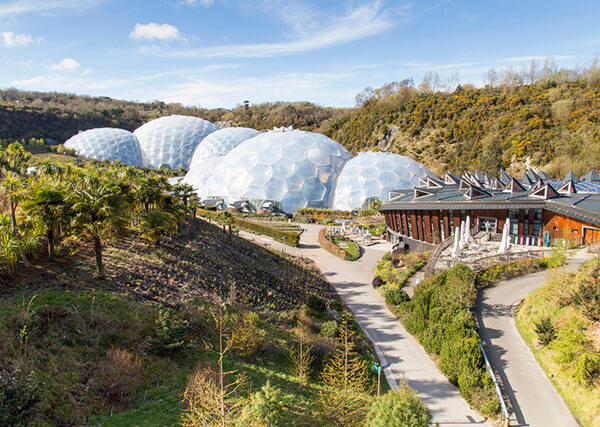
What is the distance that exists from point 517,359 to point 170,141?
69.2 m

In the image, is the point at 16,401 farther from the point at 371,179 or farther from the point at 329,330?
the point at 371,179

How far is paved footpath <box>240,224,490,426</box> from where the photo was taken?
11195mm

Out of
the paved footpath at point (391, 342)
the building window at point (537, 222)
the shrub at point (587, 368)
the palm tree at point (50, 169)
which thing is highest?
the palm tree at point (50, 169)

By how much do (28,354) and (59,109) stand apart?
94041 mm

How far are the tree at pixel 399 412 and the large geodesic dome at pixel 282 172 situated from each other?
3701 cm

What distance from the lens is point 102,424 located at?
7.54 m

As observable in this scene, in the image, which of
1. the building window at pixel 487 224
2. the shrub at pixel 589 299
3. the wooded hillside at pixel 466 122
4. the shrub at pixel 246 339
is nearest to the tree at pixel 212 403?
the shrub at pixel 246 339

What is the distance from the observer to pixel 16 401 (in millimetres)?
6422

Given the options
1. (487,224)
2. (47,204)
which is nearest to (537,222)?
(487,224)

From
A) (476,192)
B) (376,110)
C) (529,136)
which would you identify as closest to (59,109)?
(376,110)

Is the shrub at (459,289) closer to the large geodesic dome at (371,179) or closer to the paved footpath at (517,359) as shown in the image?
the paved footpath at (517,359)

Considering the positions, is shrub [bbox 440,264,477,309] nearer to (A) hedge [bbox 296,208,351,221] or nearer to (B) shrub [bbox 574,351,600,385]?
(B) shrub [bbox 574,351,600,385]

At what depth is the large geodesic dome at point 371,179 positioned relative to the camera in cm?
4475

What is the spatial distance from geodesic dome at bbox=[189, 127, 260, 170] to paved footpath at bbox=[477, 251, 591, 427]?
52267 mm
